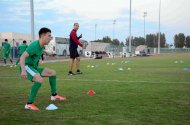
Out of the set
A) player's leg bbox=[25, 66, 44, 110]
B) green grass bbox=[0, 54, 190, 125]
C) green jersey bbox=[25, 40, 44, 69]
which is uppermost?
green jersey bbox=[25, 40, 44, 69]

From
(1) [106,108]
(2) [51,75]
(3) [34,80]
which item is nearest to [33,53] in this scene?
(3) [34,80]

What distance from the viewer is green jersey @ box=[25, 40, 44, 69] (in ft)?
21.9

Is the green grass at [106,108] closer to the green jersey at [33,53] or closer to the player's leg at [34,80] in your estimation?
the player's leg at [34,80]

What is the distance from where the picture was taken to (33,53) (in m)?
6.72

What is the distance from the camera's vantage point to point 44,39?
22.3ft

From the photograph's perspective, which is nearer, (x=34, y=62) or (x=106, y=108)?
(x=106, y=108)

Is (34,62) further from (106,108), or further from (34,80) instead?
(106,108)

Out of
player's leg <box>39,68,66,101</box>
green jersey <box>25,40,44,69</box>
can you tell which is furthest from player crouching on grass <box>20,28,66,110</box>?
player's leg <box>39,68,66,101</box>

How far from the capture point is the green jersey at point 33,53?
21.9 ft

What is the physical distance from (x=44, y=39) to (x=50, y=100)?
5.29ft

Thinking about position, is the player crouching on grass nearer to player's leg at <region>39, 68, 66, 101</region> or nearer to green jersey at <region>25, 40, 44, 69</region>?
green jersey at <region>25, 40, 44, 69</region>

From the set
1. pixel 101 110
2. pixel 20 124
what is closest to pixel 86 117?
pixel 101 110

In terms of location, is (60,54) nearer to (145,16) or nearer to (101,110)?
(101,110)

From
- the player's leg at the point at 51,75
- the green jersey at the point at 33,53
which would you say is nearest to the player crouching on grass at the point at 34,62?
the green jersey at the point at 33,53
